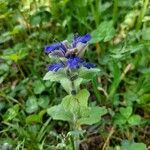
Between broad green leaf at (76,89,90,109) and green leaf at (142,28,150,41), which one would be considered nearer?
broad green leaf at (76,89,90,109)

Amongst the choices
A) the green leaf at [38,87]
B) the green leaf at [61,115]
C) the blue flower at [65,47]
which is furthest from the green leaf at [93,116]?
the green leaf at [38,87]

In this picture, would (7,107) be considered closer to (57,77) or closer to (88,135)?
(88,135)

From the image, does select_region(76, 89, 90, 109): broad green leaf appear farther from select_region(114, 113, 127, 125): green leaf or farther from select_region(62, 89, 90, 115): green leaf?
select_region(114, 113, 127, 125): green leaf

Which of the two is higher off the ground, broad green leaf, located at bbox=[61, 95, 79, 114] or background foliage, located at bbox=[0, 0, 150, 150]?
broad green leaf, located at bbox=[61, 95, 79, 114]

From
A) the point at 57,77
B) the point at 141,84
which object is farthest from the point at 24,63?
the point at 57,77

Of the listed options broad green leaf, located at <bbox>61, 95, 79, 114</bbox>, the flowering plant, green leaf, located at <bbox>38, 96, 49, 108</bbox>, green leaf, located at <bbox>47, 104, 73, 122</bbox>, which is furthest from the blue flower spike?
green leaf, located at <bbox>38, 96, 49, 108</bbox>

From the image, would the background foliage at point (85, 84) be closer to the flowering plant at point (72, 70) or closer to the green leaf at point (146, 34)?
the green leaf at point (146, 34)

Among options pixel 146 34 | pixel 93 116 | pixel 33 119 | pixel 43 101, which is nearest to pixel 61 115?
pixel 93 116
